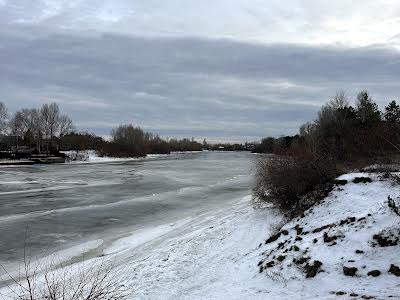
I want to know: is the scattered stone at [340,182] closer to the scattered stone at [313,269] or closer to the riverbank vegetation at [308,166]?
the riverbank vegetation at [308,166]

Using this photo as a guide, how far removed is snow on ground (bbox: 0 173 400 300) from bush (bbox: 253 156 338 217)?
3.00 ft

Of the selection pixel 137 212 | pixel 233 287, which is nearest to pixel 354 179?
pixel 233 287

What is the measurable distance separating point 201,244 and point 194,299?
450 centimetres

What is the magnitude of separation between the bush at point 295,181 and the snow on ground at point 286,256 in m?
0.92

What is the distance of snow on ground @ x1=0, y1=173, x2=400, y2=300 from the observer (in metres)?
7.47

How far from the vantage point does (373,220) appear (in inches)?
362

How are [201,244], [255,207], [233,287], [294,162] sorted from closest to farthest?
1. [233,287]
2. [201,244]
3. [294,162]
4. [255,207]

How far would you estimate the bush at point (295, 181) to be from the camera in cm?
1360

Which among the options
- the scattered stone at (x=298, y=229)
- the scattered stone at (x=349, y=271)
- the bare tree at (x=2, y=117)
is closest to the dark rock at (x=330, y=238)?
the scattered stone at (x=298, y=229)

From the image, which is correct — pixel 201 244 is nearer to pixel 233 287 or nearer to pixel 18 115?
pixel 233 287

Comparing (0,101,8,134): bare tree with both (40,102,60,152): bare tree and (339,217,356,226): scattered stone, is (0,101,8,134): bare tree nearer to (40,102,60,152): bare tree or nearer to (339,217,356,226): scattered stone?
(40,102,60,152): bare tree

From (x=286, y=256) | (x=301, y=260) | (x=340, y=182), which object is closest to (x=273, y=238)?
(x=286, y=256)

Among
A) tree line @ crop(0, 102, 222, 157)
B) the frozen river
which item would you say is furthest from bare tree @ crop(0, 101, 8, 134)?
the frozen river

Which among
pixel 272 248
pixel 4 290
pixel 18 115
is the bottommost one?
pixel 4 290
